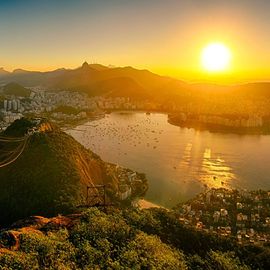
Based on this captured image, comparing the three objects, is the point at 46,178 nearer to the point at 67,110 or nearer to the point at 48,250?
the point at 48,250

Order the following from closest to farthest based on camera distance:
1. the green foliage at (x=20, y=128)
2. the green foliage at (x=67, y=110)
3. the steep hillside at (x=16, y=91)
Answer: the green foliage at (x=20, y=128) → the green foliage at (x=67, y=110) → the steep hillside at (x=16, y=91)

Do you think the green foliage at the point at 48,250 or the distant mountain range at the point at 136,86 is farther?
the distant mountain range at the point at 136,86

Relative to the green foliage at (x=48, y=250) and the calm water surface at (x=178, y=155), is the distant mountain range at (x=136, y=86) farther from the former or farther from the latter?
the green foliage at (x=48, y=250)


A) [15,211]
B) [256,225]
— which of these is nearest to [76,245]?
[15,211]

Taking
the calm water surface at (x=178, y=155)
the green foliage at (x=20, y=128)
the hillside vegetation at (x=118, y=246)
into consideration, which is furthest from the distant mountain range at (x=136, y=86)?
the hillside vegetation at (x=118, y=246)

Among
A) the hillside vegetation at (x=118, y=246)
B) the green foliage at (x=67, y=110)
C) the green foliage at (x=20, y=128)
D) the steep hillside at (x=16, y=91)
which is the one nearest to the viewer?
the hillside vegetation at (x=118, y=246)

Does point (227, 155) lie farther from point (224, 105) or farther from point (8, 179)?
point (224, 105)

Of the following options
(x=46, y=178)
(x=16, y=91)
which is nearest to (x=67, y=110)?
(x=16, y=91)
